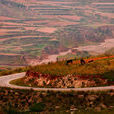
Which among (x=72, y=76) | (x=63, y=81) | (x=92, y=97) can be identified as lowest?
(x=92, y=97)

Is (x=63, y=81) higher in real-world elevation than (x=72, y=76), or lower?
lower

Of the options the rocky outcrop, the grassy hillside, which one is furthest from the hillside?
the grassy hillside

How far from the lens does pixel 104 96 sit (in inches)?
1394

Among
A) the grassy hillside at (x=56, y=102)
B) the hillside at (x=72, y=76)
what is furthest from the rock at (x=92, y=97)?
the hillside at (x=72, y=76)

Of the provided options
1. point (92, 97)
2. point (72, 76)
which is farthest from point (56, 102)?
point (72, 76)

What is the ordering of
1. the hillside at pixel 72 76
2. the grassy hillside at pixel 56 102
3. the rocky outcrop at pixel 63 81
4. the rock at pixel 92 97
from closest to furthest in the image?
the grassy hillside at pixel 56 102 → the rock at pixel 92 97 → the rocky outcrop at pixel 63 81 → the hillside at pixel 72 76

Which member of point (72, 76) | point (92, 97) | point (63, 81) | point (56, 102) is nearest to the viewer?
point (92, 97)

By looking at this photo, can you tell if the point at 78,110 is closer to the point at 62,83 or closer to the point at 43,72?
the point at 62,83

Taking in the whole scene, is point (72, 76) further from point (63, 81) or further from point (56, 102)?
point (56, 102)

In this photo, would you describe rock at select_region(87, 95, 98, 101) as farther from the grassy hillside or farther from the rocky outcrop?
the rocky outcrop

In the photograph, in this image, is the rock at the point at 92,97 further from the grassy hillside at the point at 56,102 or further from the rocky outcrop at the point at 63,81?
the rocky outcrop at the point at 63,81

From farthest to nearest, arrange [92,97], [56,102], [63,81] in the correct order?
1. [63,81]
2. [56,102]
3. [92,97]

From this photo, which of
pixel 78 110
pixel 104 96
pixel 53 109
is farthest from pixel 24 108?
pixel 104 96

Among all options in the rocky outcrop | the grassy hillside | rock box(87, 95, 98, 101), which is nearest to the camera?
the grassy hillside
